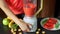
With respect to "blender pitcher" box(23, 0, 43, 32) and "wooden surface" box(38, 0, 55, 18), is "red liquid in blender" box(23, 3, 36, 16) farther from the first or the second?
"wooden surface" box(38, 0, 55, 18)

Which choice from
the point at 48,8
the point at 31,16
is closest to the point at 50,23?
the point at 31,16

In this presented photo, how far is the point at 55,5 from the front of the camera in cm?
195

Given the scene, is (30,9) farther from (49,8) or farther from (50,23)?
(49,8)

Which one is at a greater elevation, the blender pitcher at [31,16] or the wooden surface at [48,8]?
the blender pitcher at [31,16]

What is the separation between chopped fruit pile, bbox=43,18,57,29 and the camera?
3.60 feet

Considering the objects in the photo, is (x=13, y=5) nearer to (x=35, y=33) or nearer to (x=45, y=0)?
(x=35, y=33)

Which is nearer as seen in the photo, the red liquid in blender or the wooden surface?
the red liquid in blender

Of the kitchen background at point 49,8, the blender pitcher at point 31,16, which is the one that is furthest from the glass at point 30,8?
the kitchen background at point 49,8

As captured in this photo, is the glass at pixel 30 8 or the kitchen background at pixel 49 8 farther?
the kitchen background at pixel 49 8

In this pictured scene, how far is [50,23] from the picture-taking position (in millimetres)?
1127

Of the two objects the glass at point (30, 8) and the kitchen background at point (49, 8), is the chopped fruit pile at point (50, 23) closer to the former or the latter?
the glass at point (30, 8)

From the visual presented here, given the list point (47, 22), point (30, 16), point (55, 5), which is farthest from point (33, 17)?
point (55, 5)

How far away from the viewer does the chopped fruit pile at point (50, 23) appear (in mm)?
1097

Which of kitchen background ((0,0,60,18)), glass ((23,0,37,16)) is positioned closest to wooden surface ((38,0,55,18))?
kitchen background ((0,0,60,18))
